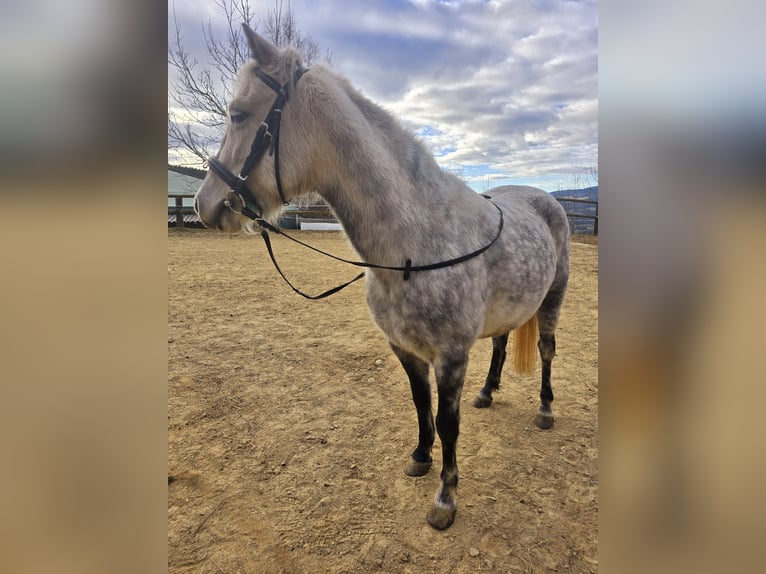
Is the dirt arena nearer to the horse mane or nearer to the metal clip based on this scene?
the metal clip

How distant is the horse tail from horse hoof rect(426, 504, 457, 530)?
1.60 meters

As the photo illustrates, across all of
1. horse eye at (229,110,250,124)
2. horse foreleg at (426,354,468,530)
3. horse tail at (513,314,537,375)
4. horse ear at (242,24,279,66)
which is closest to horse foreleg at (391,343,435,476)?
horse foreleg at (426,354,468,530)

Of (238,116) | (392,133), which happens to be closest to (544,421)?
(392,133)

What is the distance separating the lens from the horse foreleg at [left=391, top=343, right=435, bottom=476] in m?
Answer: 2.41

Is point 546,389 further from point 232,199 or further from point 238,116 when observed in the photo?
point 238,116

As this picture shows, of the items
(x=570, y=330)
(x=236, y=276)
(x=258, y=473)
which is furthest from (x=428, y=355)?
(x=236, y=276)

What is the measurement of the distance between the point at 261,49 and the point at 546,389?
306 centimetres

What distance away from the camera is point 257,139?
5.61 ft

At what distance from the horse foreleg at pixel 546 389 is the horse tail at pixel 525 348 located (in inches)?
2.9
